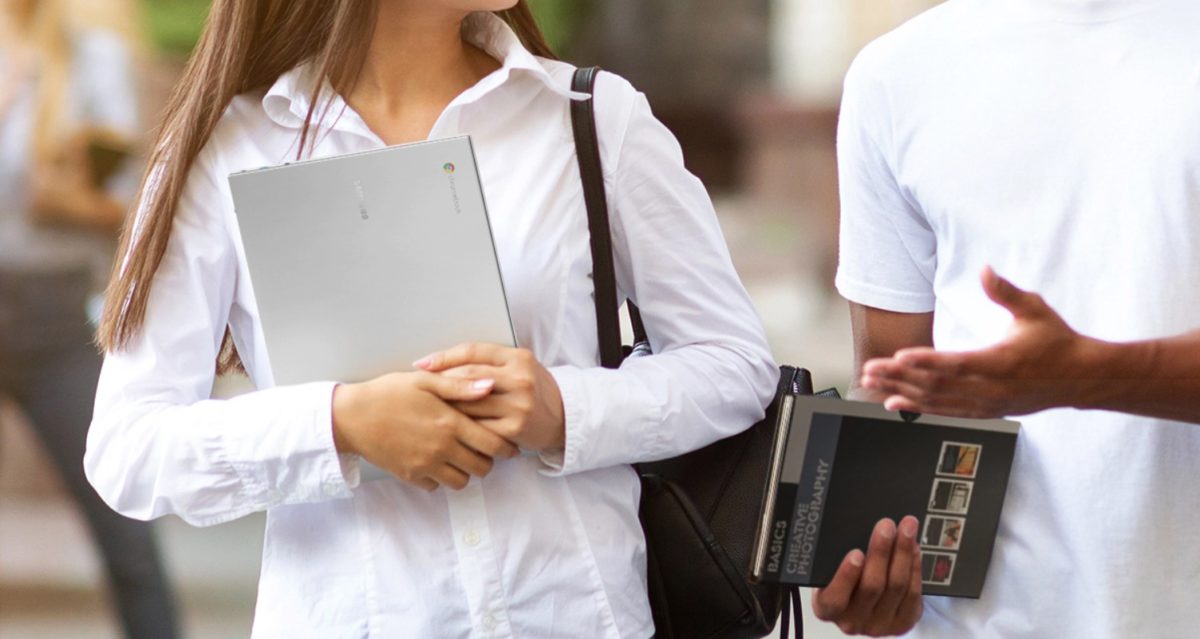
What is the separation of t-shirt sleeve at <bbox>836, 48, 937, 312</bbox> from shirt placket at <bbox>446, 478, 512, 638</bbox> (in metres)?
0.43

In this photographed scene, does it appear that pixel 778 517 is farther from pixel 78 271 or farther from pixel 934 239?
pixel 78 271

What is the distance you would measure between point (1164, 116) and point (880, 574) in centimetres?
45

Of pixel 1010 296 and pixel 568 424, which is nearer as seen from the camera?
pixel 1010 296

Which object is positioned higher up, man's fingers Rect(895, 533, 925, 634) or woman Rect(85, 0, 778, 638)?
woman Rect(85, 0, 778, 638)

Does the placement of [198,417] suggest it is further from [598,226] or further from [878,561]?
[878,561]

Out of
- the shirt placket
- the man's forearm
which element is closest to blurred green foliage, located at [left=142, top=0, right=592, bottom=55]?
the shirt placket

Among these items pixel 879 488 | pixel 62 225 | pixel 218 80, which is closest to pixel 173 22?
pixel 62 225

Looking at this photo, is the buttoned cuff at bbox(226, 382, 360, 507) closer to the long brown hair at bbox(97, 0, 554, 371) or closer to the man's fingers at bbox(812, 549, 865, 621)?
the long brown hair at bbox(97, 0, 554, 371)

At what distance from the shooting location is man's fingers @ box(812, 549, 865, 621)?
3.99 ft

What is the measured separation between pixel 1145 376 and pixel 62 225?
2492 mm

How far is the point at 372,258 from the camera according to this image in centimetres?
119

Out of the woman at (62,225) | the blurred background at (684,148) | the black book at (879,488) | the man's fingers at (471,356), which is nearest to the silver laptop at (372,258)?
the man's fingers at (471,356)

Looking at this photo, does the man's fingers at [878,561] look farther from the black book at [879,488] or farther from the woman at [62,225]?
the woman at [62,225]

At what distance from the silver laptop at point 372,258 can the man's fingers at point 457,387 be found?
0.17ft
